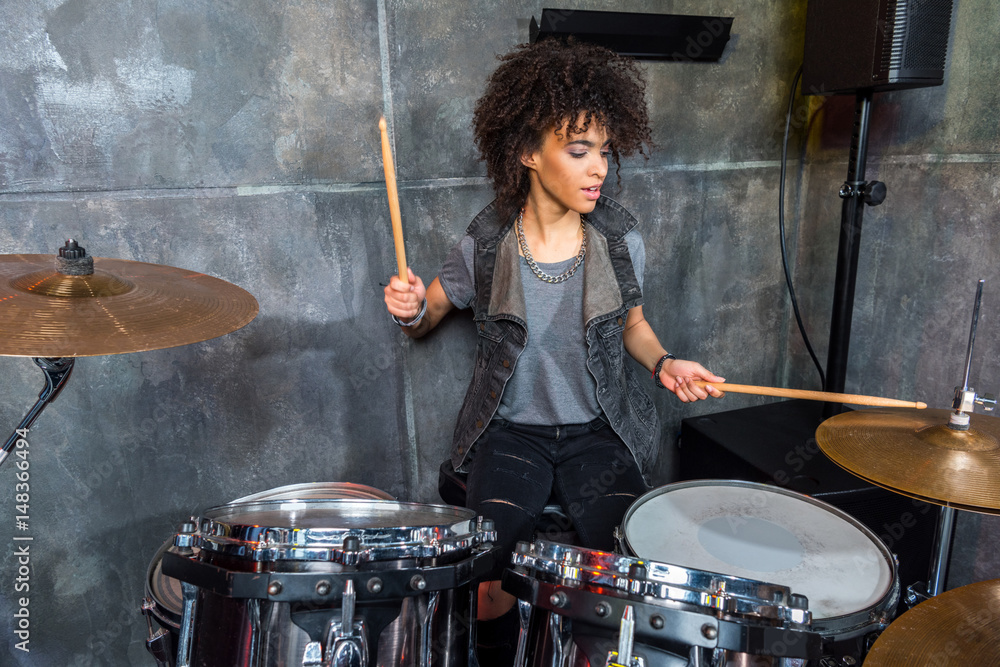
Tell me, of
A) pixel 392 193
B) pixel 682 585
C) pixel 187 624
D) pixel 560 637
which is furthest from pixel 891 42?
pixel 187 624

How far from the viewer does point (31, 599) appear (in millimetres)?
1776

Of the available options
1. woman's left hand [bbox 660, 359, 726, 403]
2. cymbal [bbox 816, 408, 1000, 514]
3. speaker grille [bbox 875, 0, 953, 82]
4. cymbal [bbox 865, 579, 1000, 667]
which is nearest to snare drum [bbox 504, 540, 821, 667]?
cymbal [bbox 865, 579, 1000, 667]

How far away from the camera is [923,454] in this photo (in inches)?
47.4

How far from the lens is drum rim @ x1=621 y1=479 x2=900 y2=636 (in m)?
1.07

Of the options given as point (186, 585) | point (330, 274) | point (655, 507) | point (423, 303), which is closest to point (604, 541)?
point (655, 507)

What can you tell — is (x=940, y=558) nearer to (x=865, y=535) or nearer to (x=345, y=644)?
(x=865, y=535)

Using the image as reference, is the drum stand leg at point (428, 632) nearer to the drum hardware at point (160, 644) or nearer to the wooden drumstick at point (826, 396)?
the drum hardware at point (160, 644)

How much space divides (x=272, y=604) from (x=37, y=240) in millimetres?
1140

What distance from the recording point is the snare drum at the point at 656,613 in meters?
0.91

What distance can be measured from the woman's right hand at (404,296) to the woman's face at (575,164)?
1.34 ft

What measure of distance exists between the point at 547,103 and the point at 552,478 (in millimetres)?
894

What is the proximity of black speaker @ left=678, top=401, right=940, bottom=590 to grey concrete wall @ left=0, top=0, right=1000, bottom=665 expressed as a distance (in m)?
0.24

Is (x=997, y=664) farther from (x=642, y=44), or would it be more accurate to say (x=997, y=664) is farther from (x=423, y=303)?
(x=642, y=44)

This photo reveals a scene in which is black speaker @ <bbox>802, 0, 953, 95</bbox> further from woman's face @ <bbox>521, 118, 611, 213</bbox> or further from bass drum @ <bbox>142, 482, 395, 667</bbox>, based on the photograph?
bass drum @ <bbox>142, 482, 395, 667</bbox>
